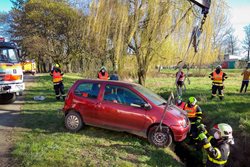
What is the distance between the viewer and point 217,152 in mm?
5289

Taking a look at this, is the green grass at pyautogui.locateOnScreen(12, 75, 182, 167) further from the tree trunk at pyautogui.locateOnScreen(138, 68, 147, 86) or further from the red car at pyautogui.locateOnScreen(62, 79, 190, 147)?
the tree trunk at pyautogui.locateOnScreen(138, 68, 147, 86)

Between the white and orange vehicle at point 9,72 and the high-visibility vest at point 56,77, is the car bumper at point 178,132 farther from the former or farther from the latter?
the high-visibility vest at point 56,77

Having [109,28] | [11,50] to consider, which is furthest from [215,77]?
[11,50]

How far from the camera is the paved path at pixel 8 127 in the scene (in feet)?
18.0

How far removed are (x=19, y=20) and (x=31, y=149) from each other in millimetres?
31265

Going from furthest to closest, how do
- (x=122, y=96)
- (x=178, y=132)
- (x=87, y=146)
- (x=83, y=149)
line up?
(x=122, y=96) → (x=178, y=132) → (x=87, y=146) → (x=83, y=149)

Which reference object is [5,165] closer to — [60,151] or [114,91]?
[60,151]

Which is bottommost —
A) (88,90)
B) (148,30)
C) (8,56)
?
(88,90)

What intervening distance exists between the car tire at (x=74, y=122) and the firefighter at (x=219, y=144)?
3533 mm

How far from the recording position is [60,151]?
5789mm

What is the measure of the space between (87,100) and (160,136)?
7.61 ft

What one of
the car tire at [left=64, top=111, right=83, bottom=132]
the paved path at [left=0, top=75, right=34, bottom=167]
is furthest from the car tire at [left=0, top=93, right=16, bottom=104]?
the car tire at [left=64, top=111, right=83, bottom=132]

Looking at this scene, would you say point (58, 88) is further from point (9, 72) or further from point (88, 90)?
point (88, 90)

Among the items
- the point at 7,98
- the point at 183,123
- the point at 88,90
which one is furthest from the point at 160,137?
the point at 7,98
